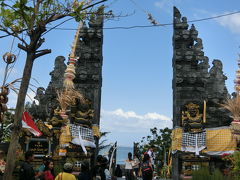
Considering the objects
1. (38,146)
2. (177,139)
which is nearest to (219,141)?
(177,139)

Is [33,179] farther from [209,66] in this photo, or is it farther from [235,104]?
[209,66]

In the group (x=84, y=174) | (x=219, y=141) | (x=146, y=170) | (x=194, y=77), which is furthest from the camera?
(x=194, y=77)

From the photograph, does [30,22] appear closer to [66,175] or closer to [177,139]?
[66,175]

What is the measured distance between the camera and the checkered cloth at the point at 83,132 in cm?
1553

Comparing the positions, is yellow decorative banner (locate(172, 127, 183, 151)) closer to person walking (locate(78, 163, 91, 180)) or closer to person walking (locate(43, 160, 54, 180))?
person walking (locate(43, 160, 54, 180))

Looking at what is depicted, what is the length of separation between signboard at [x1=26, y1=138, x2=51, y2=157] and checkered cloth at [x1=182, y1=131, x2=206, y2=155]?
6.64 m

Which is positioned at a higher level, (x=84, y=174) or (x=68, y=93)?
(x=68, y=93)

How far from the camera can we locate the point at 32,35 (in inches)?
271

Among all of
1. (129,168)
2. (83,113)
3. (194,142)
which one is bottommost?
(129,168)

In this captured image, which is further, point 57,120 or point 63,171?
point 57,120

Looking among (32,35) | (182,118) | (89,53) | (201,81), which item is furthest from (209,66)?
(32,35)

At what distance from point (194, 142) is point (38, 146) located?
23.9 feet

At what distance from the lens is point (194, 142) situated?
15695 millimetres

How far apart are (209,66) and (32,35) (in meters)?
14.6
